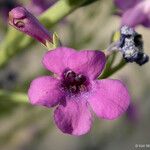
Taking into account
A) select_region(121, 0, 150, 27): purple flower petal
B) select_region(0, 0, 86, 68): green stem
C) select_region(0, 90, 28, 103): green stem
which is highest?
select_region(0, 0, 86, 68): green stem

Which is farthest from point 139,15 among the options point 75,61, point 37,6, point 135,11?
point 75,61

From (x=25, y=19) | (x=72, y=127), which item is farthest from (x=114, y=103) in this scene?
(x=25, y=19)

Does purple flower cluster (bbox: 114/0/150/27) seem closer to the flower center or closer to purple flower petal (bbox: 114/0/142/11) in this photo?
purple flower petal (bbox: 114/0/142/11)

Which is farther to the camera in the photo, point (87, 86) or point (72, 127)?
point (87, 86)

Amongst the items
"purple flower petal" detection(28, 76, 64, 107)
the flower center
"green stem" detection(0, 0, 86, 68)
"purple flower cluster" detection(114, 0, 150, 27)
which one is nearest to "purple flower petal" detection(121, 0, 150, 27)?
"purple flower cluster" detection(114, 0, 150, 27)

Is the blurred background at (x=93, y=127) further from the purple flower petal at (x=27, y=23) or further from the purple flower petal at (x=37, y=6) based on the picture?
Answer: the purple flower petal at (x=27, y=23)

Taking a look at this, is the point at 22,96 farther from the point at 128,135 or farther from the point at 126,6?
the point at 128,135
